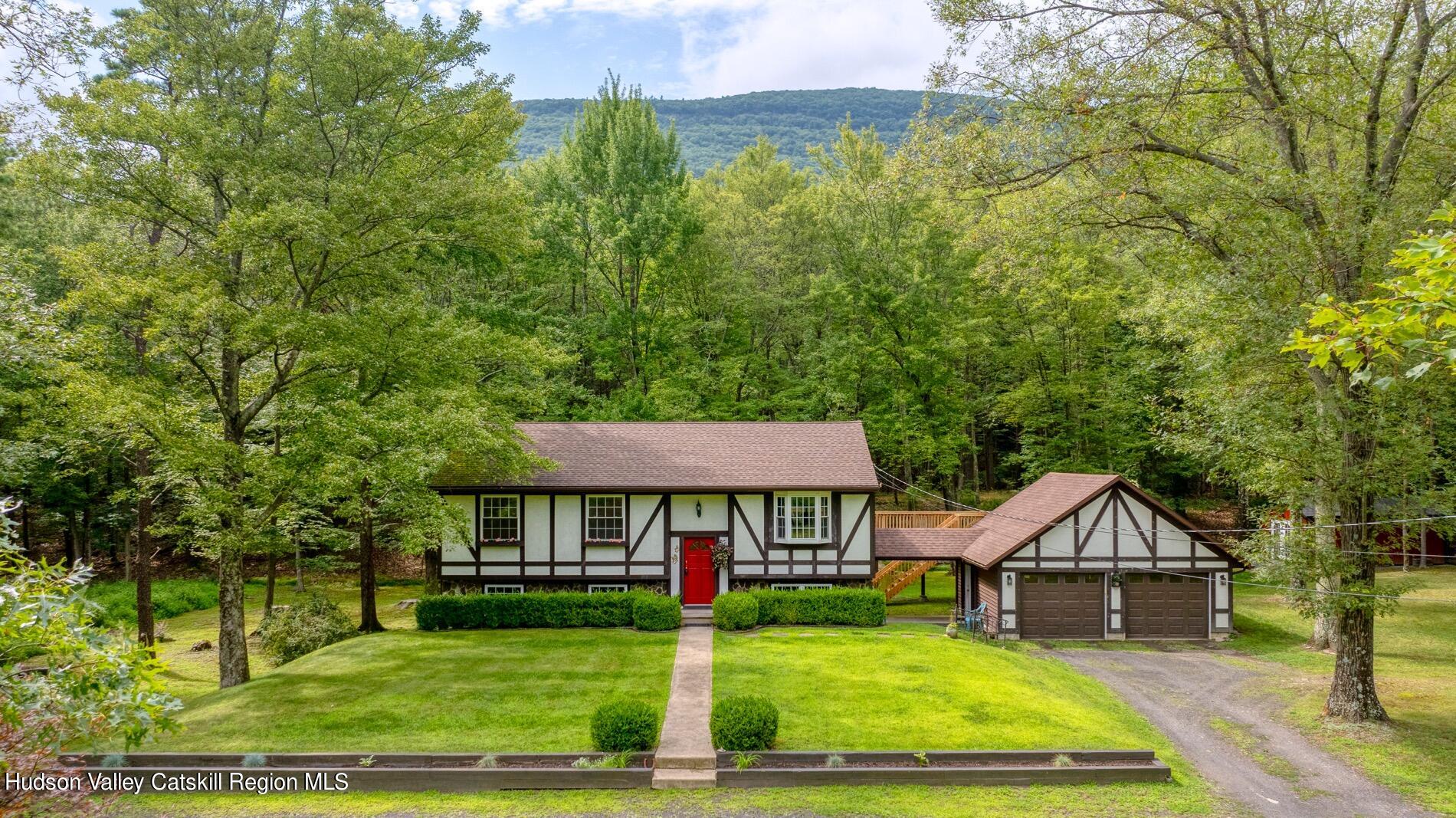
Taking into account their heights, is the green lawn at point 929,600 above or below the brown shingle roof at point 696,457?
below

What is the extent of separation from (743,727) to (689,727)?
1854 mm

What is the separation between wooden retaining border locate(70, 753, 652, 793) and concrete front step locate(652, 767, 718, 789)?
187 mm

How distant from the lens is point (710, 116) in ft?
550

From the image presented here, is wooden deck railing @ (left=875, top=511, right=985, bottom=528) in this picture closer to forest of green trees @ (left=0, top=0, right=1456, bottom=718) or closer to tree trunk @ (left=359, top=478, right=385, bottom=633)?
forest of green trees @ (left=0, top=0, right=1456, bottom=718)

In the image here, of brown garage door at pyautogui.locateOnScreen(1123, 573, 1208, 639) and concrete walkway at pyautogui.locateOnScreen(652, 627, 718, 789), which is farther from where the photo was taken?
brown garage door at pyautogui.locateOnScreen(1123, 573, 1208, 639)

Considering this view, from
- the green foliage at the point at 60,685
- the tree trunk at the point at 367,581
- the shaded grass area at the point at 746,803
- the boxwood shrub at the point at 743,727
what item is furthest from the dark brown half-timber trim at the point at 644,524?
the green foliage at the point at 60,685

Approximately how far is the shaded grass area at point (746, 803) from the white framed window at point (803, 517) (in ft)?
36.9

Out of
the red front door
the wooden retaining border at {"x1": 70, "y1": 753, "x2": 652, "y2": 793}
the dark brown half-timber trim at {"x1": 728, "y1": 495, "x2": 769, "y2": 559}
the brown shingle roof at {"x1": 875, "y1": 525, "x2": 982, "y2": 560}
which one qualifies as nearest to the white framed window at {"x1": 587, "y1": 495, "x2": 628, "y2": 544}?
the red front door

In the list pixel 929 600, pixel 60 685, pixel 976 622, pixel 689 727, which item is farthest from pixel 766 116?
pixel 60 685

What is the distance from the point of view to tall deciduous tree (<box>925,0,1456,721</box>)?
559 inches

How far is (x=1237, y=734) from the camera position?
50.8 feet

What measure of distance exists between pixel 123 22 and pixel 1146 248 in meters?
21.9

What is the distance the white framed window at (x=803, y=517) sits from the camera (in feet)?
77.2

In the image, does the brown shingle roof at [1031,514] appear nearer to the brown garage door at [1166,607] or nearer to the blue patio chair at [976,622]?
the blue patio chair at [976,622]
